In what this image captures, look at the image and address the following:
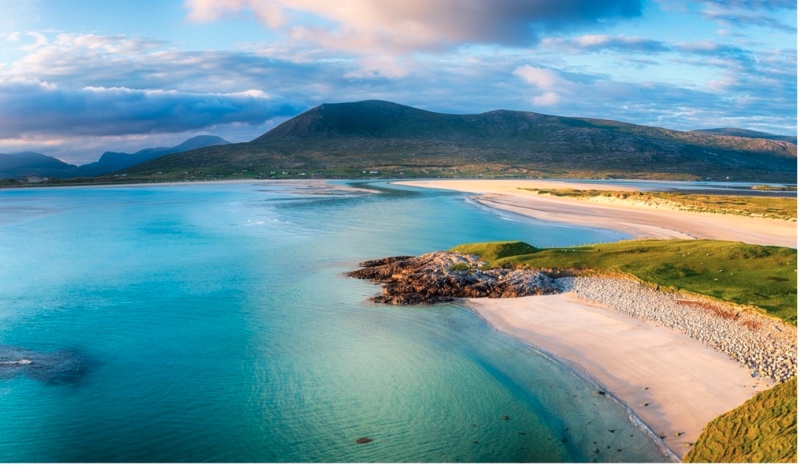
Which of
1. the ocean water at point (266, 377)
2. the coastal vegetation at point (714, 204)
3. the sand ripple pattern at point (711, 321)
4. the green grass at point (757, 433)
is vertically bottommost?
the ocean water at point (266, 377)

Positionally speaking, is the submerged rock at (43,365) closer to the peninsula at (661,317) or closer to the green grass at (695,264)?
the peninsula at (661,317)

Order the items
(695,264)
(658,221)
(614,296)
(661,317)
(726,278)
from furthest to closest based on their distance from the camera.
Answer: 1. (658,221)
2. (695,264)
3. (726,278)
4. (614,296)
5. (661,317)

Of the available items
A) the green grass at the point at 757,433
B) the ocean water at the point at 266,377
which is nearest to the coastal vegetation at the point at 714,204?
the ocean water at the point at 266,377

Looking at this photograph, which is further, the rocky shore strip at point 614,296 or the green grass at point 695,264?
the green grass at point 695,264

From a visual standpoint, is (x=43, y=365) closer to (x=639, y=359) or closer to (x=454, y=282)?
(x=454, y=282)

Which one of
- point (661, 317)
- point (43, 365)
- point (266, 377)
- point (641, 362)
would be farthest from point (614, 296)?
point (43, 365)

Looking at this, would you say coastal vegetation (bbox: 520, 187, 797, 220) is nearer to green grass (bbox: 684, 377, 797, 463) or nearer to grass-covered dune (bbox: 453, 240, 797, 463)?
grass-covered dune (bbox: 453, 240, 797, 463)

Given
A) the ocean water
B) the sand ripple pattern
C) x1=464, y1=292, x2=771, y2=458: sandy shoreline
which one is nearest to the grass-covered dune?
the sand ripple pattern
